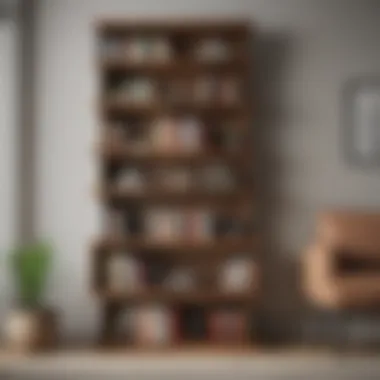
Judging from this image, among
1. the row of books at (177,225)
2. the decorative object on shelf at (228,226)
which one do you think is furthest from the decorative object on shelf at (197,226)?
the decorative object on shelf at (228,226)

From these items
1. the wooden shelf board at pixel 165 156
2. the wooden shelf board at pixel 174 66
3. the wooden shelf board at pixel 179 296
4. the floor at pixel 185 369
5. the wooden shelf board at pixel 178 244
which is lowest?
the floor at pixel 185 369

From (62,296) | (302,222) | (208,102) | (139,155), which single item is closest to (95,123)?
(139,155)

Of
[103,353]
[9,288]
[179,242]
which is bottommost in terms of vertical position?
[103,353]

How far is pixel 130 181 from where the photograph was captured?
466cm

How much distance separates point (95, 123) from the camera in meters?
4.88

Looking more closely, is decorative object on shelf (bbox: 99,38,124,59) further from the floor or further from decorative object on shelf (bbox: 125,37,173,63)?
the floor

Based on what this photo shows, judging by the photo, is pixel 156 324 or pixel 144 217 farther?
pixel 144 217

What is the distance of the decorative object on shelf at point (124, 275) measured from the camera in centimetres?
457

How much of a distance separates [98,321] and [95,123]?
50.5 inches

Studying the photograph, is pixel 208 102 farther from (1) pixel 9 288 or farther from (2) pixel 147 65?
(1) pixel 9 288

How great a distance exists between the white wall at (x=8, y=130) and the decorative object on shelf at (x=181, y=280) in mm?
1049

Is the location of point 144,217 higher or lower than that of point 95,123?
lower

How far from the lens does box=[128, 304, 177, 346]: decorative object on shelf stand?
451 centimetres

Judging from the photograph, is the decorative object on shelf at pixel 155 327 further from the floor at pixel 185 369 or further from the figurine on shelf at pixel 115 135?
the figurine on shelf at pixel 115 135
